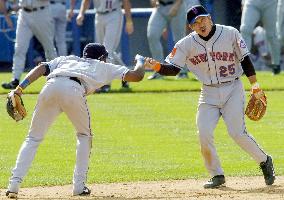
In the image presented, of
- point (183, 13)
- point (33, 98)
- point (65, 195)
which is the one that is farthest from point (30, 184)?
point (183, 13)

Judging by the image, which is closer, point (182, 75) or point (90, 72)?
point (90, 72)

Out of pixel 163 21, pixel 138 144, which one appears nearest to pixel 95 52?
pixel 138 144

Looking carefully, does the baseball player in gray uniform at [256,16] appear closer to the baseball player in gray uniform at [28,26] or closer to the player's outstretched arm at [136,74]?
the baseball player in gray uniform at [28,26]

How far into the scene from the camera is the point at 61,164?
36.7 feet

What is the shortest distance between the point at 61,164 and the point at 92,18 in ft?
46.2

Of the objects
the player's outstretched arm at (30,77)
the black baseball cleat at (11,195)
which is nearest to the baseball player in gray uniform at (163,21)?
the player's outstretched arm at (30,77)

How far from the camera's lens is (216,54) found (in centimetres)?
977

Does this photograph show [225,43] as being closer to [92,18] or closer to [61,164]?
[61,164]

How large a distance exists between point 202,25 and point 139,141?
3.32 meters

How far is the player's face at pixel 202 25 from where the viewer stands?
9641 mm

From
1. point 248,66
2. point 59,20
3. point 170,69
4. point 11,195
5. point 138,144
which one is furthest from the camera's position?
point 59,20

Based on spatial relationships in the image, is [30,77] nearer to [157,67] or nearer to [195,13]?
[157,67]

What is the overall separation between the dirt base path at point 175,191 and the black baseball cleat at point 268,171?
0.18 ft

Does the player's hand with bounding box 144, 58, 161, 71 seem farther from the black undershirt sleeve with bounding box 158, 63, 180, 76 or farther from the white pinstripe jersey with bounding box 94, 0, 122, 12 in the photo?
the white pinstripe jersey with bounding box 94, 0, 122, 12
